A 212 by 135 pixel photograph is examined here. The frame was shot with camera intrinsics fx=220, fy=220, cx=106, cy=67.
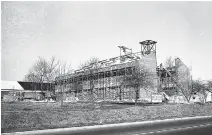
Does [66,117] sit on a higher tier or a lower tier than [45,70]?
lower

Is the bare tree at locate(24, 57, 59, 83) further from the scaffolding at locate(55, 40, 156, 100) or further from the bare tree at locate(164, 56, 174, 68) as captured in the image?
the bare tree at locate(164, 56, 174, 68)

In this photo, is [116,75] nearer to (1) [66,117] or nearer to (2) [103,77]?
(2) [103,77]

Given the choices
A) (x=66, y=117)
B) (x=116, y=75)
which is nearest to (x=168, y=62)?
(x=116, y=75)

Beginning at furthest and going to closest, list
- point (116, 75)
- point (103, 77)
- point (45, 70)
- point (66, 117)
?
point (103, 77), point (116, 75), point (45, 70), point (66, 117)

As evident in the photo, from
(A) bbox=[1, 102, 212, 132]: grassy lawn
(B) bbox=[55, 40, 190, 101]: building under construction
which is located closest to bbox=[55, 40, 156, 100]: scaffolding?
(B) bbox=[55, 40, 190, 101]: building under construction

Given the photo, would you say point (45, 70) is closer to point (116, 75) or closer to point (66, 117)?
point (116, 75)

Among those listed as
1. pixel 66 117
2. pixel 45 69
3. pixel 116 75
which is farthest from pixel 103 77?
pixel 66 117

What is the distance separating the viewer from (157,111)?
2192 centimetres

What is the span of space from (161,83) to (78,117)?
33.5 m

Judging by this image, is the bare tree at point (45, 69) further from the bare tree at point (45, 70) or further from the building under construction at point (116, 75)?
the building under construction at point (116, 75)

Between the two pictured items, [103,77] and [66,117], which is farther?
[103,77]

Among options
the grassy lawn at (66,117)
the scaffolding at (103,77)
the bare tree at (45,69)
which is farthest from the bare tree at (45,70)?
the grassy lawn at (66,117)

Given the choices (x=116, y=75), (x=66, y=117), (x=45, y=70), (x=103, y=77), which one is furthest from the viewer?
(x=103, y=77)

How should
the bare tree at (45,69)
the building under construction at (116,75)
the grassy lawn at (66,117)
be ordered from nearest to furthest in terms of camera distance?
the grassy lawn at (66,117) < the bare tree at (45,69) < the building under construction at (116,75)
